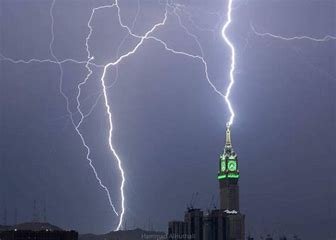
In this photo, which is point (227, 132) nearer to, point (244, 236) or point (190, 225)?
point (244, 236)

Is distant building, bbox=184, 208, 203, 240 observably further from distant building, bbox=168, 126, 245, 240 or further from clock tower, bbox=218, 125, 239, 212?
clock tower, bbox=218, 125, 239, 212

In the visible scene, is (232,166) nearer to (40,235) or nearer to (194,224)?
(194,224)

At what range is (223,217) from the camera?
68.0m

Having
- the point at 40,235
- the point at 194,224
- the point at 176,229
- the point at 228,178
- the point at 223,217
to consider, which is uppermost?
the point at 228,178

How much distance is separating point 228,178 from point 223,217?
1641cm

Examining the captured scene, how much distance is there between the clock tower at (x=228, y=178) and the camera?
82.1 metres

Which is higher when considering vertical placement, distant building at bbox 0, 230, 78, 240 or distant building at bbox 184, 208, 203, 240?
distant building at bbox 184, 208, 203, 240

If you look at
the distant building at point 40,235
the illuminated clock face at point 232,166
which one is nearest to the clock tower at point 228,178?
the illuminated clock face at point 232,166

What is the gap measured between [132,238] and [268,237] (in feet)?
53.0

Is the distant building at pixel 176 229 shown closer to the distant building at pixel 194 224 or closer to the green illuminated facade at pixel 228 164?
the distant building at pixel 194 224

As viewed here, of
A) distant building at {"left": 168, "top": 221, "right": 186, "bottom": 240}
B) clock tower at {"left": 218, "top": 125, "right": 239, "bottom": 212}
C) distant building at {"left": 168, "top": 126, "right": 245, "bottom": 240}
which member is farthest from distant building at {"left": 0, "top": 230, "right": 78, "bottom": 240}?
clock tower at {"left": 218, "top": 125, "right": 239, "bottom": 212}

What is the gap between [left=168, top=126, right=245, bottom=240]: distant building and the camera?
6619cm

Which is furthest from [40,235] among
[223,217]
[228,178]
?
[228,178]

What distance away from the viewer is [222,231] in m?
66.9
